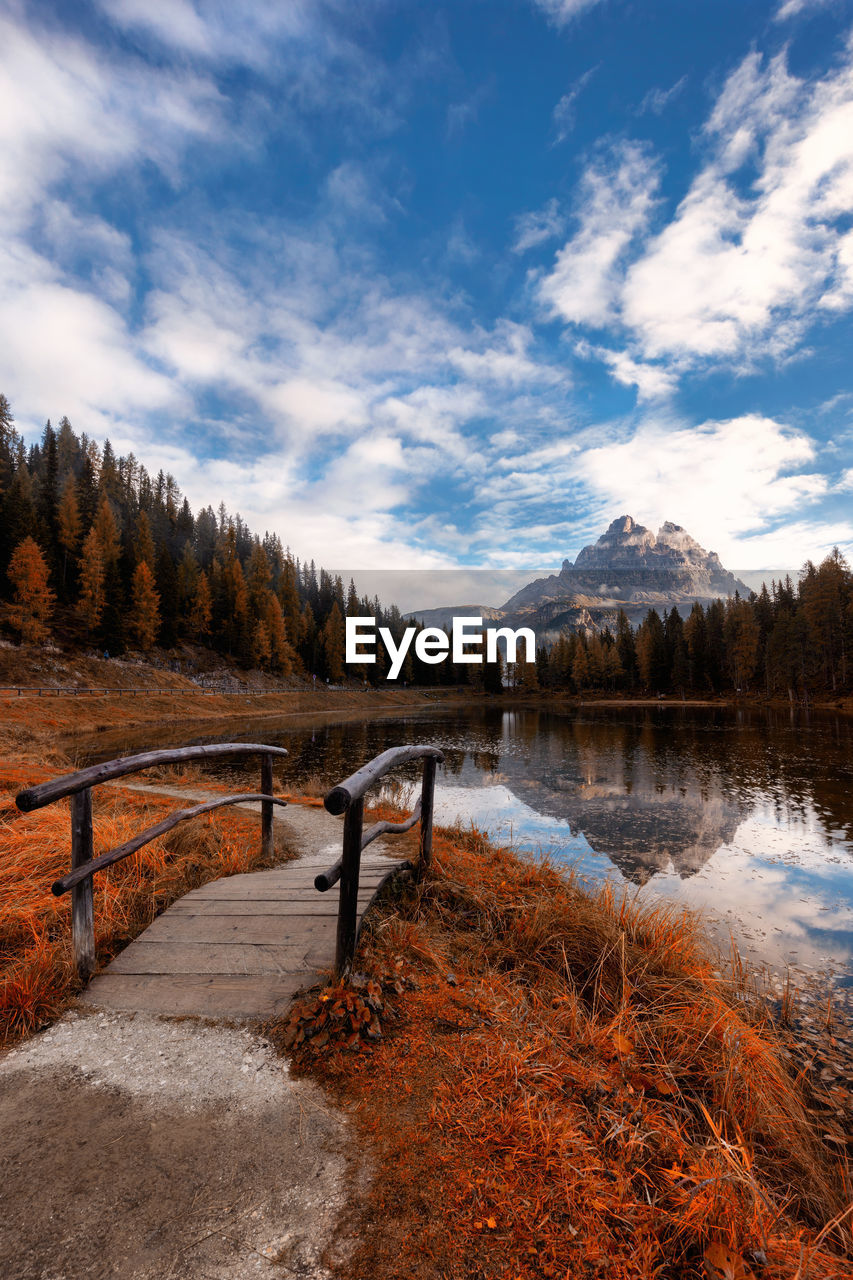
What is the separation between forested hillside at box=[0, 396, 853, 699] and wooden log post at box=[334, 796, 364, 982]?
179ft

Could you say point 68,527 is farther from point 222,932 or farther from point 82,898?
point 222,932

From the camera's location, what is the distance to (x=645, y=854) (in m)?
10.6

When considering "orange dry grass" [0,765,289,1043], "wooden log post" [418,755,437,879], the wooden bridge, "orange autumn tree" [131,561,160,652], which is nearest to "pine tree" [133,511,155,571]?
"orange autumn tree" [131,561,160,652]

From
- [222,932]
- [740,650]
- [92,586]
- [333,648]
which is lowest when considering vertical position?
[222,932]

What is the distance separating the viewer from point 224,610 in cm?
7331

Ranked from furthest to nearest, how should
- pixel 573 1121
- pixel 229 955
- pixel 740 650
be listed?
pixel 740 650 → pixel 229 955 → pixel 573 1121

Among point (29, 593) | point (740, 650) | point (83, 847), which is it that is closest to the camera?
point (83, 847)

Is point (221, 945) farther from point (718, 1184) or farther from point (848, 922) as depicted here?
point (848, 922)

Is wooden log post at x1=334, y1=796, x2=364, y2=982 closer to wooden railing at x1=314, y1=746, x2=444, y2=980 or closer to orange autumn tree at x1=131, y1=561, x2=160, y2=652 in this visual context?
wooden railing at x1=314, y1=746, x2=444, y2=980

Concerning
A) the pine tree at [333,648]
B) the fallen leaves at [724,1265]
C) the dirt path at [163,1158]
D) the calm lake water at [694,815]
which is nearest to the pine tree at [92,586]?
the pine tree at [333,648]

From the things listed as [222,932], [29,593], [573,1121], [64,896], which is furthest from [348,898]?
[29,593]

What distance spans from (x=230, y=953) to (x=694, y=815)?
13467 millimetres

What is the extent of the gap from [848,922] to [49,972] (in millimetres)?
10022

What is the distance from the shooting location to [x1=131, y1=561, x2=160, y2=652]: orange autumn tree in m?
57.3
